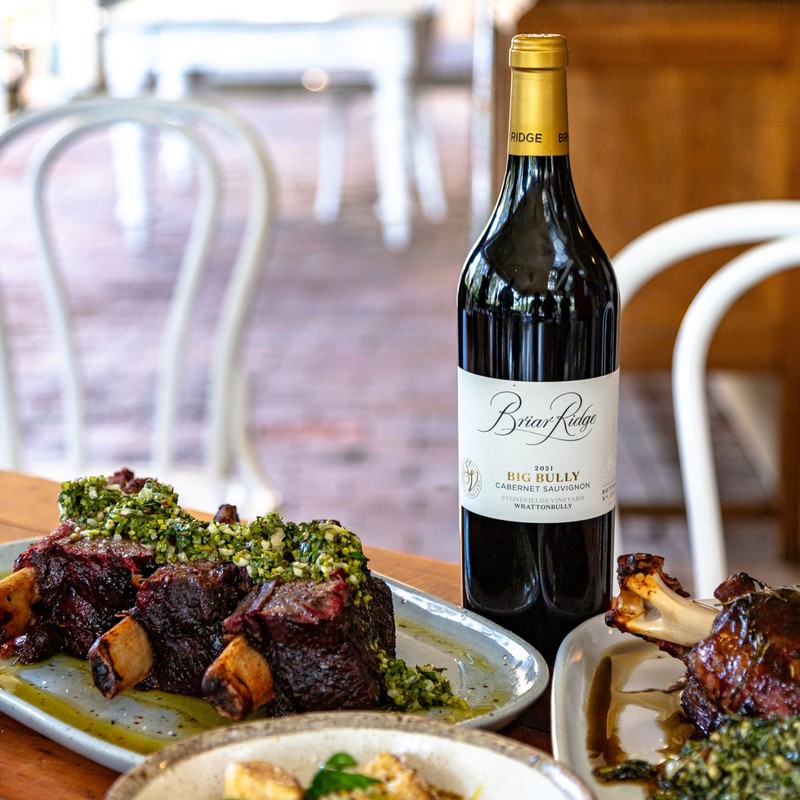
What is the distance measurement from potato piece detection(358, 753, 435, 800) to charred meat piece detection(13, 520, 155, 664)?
0.26m

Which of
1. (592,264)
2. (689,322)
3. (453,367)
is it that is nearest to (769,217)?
(689,322)

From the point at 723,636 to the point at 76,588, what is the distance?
0.41 m

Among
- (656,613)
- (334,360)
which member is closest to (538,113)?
(656,613)

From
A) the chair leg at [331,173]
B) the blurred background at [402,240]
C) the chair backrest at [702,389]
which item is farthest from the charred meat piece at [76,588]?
the chair leg at [331,173]

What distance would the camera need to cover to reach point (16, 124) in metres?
1.83

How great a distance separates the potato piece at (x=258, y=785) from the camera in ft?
1.72

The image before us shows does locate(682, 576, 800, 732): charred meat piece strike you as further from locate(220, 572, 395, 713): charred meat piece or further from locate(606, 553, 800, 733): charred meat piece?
locate(220, 572, 395, 713): charred meat piece

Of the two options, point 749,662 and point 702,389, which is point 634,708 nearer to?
point 749,662

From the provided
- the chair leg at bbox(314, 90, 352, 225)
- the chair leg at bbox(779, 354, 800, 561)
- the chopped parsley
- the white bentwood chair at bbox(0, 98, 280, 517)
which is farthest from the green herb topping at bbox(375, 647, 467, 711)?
the chair leg at bbox(314, 90, 352, 225)

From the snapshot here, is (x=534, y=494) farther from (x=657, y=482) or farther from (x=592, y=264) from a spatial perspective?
(x=657, y=482)

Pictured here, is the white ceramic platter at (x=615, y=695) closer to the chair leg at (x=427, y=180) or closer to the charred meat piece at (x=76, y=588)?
the charred meat piece at (x=76, y=588)

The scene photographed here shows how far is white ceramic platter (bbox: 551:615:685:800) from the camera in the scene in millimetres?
630

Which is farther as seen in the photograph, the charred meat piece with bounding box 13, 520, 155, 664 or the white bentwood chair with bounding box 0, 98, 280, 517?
the white bentwood chair with bounding box 0, 98, 280, 517

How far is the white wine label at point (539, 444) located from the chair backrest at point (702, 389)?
19.3 inches
